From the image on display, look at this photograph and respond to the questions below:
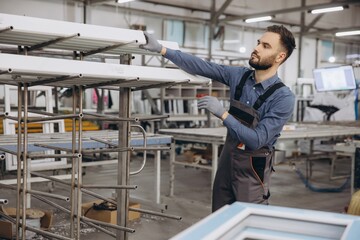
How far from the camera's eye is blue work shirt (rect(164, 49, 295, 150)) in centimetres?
213

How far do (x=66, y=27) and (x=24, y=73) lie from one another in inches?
12.1

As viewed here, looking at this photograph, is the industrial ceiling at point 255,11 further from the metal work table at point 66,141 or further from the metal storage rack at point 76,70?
the metal storage rack at point 76,70

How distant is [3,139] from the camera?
10.2 ft

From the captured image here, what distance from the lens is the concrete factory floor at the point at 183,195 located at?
3613 mm

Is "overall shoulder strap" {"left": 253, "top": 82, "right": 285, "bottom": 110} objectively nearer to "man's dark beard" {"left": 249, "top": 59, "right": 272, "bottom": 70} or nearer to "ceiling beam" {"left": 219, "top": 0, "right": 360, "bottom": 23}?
"man's dark beard" {"left": 249, "top": 59, "right": 272, "bottom": 70}

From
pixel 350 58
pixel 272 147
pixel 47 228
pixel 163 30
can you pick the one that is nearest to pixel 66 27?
pixel 272 147

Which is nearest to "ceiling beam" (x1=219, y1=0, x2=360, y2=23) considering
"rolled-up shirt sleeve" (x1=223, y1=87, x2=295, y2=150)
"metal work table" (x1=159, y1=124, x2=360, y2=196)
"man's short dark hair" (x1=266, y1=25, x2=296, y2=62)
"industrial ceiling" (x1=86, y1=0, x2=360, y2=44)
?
"industrial ceiling" (x1=86, y1=0, x2=360, y2=44)

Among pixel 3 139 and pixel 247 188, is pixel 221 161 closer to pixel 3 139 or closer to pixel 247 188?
pixel 247 188

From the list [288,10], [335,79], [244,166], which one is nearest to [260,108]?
[244,166]

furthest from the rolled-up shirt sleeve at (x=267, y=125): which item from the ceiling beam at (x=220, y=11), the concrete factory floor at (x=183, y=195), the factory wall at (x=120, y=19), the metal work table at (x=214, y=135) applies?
the ceiling beam at (x=220, y=11)

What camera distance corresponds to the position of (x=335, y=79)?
20.4 ft

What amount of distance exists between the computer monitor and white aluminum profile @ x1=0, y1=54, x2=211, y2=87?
4515mm

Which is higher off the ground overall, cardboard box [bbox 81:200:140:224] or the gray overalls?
the gray overalls

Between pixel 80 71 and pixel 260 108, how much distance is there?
0.96m
